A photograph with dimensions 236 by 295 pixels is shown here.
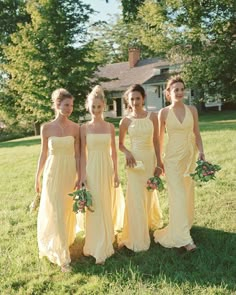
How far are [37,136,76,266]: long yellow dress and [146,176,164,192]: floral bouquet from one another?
1.11m

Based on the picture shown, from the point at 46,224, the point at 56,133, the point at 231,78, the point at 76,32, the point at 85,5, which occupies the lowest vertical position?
the point at 46,224

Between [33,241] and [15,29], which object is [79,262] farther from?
[15,29]

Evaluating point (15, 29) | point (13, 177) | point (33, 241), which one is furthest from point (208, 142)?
point (15, 29)

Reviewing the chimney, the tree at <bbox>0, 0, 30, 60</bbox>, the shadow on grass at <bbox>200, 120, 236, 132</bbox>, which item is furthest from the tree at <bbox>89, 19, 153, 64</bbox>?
the shadow on grass at <bbox>200, 120, 236, 132</bbox>

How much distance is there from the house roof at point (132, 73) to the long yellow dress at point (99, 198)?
3998 cm

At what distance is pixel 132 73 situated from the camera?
1966 inches

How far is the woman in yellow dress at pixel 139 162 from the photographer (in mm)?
6234

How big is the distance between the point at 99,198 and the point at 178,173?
4.18 feet

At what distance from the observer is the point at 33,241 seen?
6949 mm

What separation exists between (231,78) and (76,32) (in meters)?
11.6

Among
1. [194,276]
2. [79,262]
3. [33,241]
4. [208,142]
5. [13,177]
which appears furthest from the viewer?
[208,142]

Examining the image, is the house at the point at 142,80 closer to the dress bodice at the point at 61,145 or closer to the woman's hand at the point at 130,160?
the woman's hand at the point at 130,160

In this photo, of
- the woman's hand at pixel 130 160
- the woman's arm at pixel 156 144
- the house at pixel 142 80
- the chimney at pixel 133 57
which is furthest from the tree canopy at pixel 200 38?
the woman's hand at pixel 130 160

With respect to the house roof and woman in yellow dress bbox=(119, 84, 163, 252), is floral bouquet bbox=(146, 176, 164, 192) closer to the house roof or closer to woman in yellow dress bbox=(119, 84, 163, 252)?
woman in yellow dress bbox=(119, 84, 163, 252)
